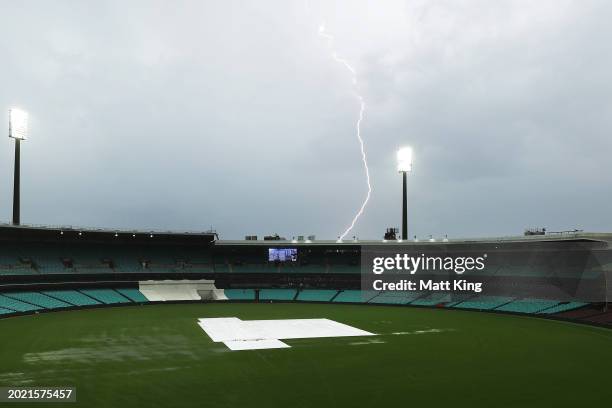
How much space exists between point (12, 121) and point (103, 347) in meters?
39.0

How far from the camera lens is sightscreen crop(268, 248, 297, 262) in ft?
211

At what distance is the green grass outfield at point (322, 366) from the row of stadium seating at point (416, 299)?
8870 mm

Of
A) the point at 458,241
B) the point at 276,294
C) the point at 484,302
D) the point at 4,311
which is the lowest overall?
the point at 276,294

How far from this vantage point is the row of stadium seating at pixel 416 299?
47084mm

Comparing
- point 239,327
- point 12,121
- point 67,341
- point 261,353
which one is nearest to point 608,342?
point 261,353

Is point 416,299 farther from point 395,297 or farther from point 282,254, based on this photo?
point 282,254

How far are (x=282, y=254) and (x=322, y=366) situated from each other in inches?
1665

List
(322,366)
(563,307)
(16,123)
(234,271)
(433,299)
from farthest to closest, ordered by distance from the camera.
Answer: (234,271) → (433,299) → (16,123) → (563,307) → (322,366)

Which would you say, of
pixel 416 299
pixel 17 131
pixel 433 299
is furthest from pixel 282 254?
pixel 17 131

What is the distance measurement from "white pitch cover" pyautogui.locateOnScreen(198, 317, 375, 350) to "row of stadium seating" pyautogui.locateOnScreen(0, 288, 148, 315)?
19.1 metres

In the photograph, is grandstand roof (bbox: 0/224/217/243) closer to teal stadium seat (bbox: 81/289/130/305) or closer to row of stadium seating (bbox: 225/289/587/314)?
teal stadium seat (bbox: 81/289/130/305)

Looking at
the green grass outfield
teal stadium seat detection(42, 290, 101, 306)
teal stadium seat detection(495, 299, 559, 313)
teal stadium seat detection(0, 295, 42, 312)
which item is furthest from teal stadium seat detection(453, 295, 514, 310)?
teal stadium seat detection(0, 295, 42, 312)

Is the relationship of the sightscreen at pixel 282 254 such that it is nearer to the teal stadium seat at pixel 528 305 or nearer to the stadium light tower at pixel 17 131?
the teal stadium seat at pixel 528 305

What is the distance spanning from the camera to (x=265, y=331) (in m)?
34.0
